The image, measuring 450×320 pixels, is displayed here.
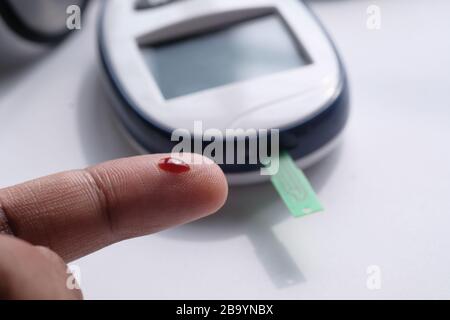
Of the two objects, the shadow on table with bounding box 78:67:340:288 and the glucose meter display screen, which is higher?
the glucose meter display screen

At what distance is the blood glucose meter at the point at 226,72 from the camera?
39 centimetres

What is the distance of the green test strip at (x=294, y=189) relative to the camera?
1.23 feet

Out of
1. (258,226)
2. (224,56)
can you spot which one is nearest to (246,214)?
(258,226)

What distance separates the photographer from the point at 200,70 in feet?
1.43

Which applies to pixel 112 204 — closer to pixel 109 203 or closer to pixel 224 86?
pixel 109 203

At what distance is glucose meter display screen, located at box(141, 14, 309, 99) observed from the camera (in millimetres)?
427

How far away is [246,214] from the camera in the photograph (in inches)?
15.5

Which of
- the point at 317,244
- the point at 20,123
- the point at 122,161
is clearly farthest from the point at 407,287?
the point at 20,123

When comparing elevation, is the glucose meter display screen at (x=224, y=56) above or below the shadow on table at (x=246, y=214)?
above

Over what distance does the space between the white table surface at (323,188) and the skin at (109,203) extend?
4 centimetres

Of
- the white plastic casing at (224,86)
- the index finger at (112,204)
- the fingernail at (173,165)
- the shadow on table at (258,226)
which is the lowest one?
the shadow on table at (258,226)

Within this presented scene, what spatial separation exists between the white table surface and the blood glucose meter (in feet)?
0.11

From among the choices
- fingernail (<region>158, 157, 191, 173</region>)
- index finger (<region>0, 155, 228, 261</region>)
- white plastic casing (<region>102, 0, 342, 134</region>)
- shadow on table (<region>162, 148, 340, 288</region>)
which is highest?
white plastic casing (<region>102, 0, 342, 134</region>)
